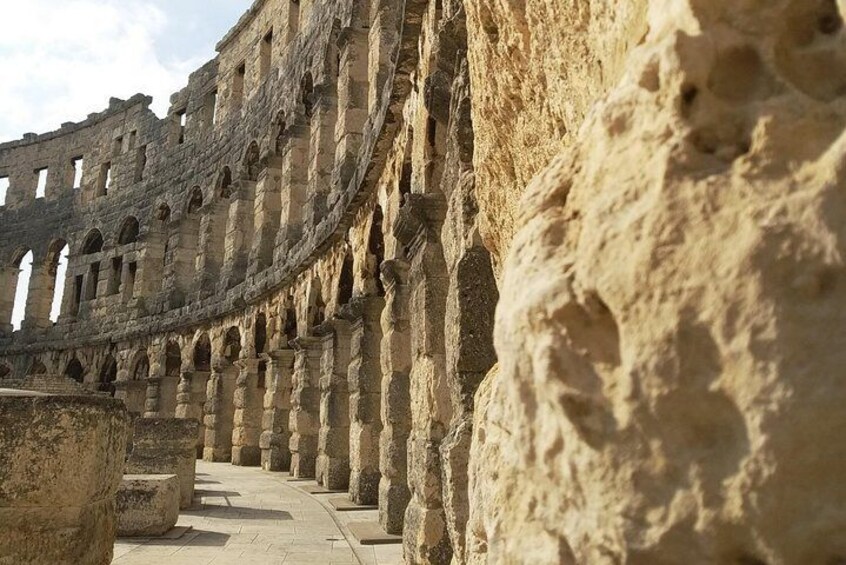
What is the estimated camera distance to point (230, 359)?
16.2 metres

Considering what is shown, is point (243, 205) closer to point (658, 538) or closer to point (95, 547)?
point (95, 547)

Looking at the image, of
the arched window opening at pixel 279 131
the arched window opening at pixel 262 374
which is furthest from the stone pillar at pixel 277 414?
the arched window opening at pixel 279 131

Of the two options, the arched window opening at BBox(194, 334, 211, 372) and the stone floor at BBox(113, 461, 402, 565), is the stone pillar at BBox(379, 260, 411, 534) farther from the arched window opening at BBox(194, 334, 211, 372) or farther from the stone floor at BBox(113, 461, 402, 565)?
the arched window opening at BBox(194, 334, 211, 372)

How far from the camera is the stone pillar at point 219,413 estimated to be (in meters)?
15.4

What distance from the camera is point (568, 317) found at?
0.98m

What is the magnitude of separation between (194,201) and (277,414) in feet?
33.8

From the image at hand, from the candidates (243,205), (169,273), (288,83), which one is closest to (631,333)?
(288,83)

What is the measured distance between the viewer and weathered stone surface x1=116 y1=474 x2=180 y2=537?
19.0 feet

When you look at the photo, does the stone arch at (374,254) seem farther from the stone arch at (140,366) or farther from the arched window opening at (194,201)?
the arched window opening at (194,201)

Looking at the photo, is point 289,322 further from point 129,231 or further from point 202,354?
point 129,231

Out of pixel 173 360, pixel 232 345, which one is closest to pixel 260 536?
pixel 232 345

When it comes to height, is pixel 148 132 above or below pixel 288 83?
above

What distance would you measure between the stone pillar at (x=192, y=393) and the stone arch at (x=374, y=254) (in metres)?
10.00

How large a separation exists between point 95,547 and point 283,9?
1648 centimetres
